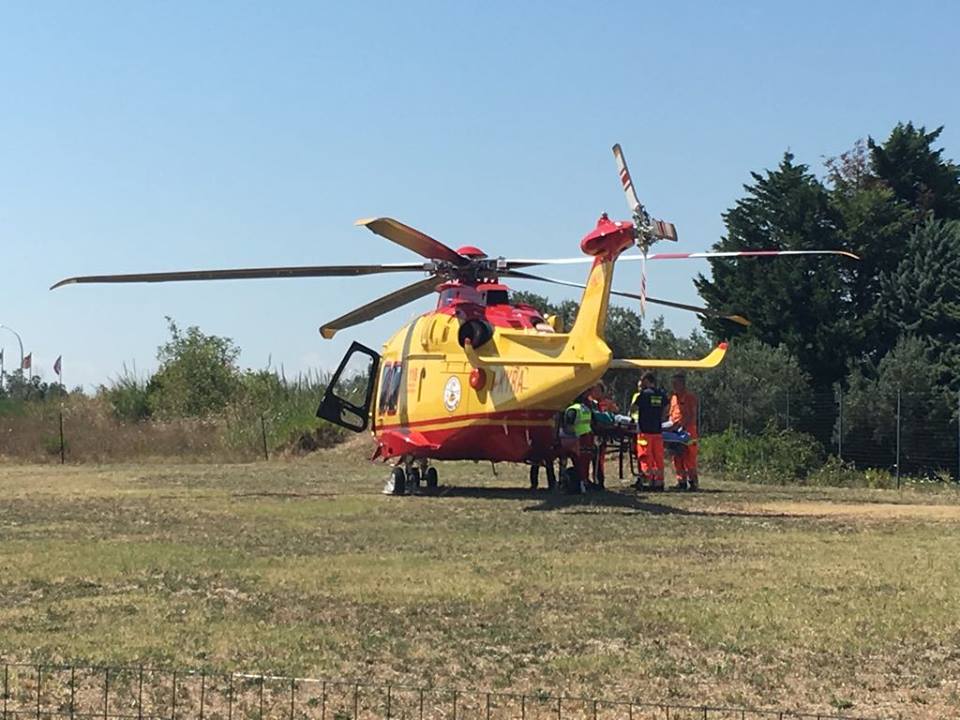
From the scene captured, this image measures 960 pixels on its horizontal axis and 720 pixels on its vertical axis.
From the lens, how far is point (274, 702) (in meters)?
6.92

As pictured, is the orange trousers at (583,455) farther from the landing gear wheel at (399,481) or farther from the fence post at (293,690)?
the fence post at (293,690)

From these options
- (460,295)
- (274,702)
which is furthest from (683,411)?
(274,702)

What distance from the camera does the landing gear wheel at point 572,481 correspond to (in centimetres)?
2058

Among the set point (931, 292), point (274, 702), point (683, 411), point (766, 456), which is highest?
point (931, 292)

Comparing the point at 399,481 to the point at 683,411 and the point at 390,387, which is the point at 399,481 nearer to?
the point at 390,387

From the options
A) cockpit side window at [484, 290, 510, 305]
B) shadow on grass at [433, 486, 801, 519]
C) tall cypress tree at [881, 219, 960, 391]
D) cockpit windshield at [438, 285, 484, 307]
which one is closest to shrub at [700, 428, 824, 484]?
shadow on grass at [433, 486, 801, 519]

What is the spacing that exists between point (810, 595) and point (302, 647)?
4079mm

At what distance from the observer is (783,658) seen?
26.4 ft

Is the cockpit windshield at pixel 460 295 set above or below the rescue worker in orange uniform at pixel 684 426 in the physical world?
above

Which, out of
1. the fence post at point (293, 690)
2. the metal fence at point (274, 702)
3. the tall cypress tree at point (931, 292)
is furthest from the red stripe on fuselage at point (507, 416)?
the tall cypress tree at point (931, 292)

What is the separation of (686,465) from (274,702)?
53.0 ft

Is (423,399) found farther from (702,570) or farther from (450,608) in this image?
(450,608)

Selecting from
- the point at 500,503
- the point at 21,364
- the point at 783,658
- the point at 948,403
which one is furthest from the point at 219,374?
the point at 783,658

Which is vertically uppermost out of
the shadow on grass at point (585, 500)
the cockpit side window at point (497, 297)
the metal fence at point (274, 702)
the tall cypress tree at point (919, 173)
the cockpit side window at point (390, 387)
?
the tall cypress tree at point (919, 173)
